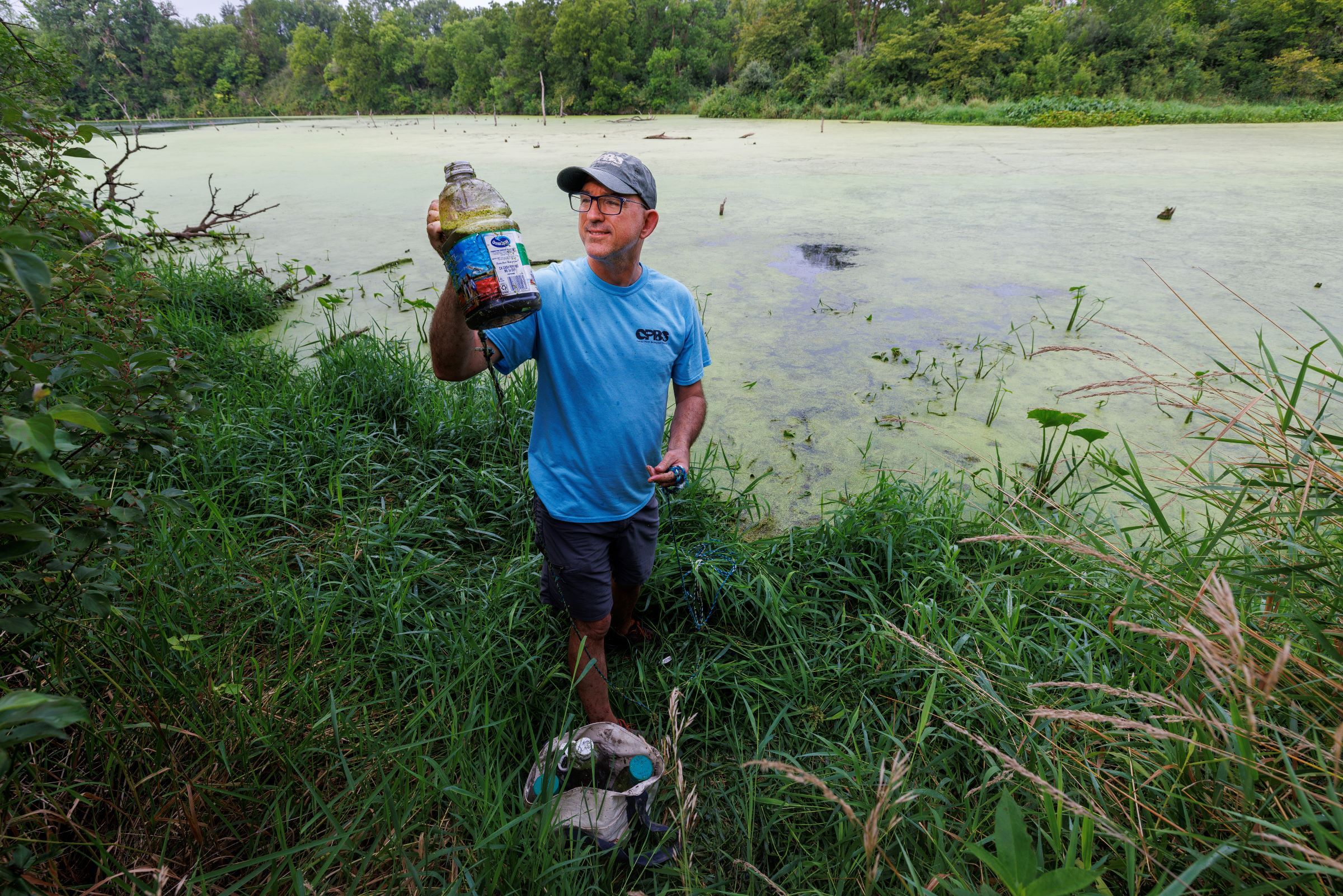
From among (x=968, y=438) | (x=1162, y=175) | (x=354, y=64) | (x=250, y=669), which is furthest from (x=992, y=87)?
(x=354, y=64)

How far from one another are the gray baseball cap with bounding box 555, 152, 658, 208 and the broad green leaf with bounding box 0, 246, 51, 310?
2.57 feet

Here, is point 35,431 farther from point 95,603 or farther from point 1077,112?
point 1077,112

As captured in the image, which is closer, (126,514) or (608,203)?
(126,514)

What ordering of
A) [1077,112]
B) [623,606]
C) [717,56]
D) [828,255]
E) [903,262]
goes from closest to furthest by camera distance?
[623,606]
[903,262]
[828,255]
[1077,112]
[717,56]

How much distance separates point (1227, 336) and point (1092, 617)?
2364 millimetres

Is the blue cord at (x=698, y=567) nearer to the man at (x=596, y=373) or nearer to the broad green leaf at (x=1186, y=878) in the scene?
the man at (x=596, y=373)

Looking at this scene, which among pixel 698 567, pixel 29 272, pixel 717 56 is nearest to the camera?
pixel 29 272

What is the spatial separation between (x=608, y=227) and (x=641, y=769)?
0.99 meters

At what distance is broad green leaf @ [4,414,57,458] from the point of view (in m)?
0.44

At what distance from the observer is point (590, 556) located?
4.14 ft

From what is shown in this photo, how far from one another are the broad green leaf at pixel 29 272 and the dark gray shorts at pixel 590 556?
86cm

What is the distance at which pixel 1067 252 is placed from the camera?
404 cm

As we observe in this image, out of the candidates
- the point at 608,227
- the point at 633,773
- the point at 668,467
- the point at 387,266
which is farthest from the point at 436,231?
the point at 387,266

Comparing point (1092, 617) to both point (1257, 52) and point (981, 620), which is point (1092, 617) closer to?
point (981, 620)
